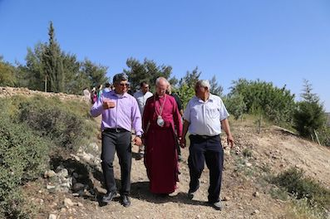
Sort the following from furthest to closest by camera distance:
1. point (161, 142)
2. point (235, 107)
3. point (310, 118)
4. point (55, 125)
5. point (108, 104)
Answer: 1. point (235, 107)
2. point (310, 118)
3. point (55, 125)
4. point (161, 142)
5. point (108, 104)

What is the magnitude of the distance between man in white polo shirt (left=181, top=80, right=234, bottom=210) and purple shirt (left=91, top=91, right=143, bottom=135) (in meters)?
0.70

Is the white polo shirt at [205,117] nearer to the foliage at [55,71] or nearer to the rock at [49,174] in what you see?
the rock at [49,174]

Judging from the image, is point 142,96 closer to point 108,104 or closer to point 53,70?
point 108,104

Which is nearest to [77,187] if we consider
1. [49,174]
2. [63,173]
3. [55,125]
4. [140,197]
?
[63,173]

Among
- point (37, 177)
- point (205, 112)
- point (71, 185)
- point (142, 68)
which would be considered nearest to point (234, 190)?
point (205, 112)

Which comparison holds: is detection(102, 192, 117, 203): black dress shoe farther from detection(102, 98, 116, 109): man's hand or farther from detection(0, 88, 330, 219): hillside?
detection(102, 98, 116, 109): man's hand

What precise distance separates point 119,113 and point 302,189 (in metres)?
4.10

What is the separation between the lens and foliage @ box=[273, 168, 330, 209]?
598 centimetres

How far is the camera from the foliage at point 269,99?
16.3 m

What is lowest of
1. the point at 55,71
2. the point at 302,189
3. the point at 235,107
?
the point at 302,189

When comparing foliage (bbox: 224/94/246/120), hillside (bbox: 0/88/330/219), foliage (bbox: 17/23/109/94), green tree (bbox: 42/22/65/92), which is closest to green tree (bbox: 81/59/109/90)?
foliage (bbox: 17/23/109/94)

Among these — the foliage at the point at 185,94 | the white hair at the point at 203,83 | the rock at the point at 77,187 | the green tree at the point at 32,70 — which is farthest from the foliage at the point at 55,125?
the green tree at the point at 32,70

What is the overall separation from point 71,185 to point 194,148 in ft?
5.58

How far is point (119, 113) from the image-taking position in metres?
4.04
